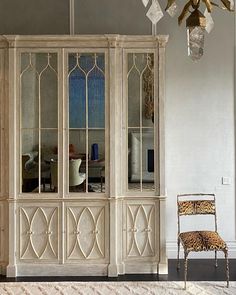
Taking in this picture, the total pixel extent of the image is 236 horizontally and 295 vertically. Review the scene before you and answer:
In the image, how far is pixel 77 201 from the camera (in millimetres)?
4293

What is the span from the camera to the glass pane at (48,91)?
14.1 feet

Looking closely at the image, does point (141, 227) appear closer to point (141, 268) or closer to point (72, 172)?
point (141, 268)

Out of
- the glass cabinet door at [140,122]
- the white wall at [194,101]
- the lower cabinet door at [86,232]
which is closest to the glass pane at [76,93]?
the glass cabinet door at [140,122]

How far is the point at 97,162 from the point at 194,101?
1393mm

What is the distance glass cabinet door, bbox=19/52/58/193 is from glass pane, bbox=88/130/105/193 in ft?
1.17

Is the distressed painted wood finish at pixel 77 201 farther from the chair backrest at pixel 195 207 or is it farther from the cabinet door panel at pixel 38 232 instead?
the chair backrest at pixel 195 207

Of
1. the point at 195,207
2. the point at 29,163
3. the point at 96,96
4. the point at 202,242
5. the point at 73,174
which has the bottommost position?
the point at 202,242

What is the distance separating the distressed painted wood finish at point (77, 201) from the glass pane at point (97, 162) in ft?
0.17

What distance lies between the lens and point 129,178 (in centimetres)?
435

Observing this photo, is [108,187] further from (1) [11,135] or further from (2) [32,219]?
(1) [11,135]

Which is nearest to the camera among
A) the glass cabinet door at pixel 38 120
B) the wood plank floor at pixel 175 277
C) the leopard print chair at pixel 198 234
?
the leopard print chair at pixel 198 234

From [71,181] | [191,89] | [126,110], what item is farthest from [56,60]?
[191,89]

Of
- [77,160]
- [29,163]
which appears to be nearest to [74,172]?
[77,160]

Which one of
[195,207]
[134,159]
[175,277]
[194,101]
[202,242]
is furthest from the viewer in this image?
[194,101]
